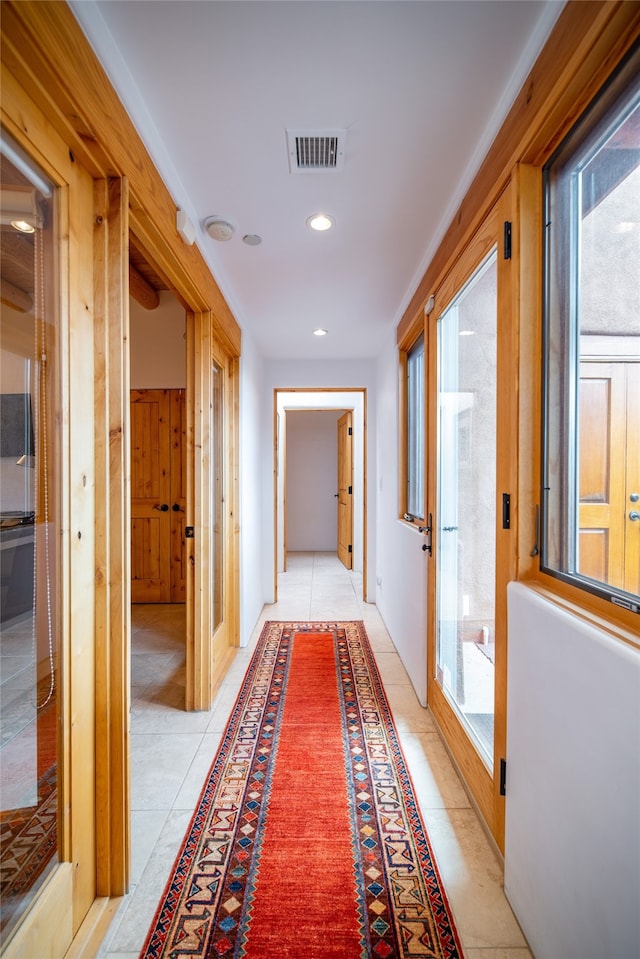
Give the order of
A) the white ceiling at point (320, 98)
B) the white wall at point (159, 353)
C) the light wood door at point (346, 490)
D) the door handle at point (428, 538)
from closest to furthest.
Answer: the white ceiling at point (320, 98) → the door handle at point (428, 538) → the white wall at point (159, 353) → the light wood door at point (346, 490)

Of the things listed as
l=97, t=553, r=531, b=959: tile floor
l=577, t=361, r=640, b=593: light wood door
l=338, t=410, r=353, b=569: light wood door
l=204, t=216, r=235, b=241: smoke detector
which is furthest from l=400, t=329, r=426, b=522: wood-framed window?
l=338, t=410, r=353, b=569: light wood door

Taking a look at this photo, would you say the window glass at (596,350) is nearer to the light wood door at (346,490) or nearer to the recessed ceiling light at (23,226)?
the recessed ceiling light at (23,226)

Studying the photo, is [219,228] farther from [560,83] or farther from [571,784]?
[571,784]

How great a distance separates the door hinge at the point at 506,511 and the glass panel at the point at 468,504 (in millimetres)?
153

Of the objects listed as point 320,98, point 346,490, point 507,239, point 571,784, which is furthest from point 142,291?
point 571,784

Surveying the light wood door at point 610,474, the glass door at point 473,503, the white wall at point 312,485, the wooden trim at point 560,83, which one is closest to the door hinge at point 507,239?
the glass door at point 473,503

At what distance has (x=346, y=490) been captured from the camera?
236 inches

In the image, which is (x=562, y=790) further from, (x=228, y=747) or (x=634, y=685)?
(x=228, y=747)

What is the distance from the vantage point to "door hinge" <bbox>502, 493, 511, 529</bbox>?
1306 millimetres

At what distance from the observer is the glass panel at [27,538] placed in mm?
922

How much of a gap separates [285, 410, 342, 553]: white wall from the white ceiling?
5185 millimetres

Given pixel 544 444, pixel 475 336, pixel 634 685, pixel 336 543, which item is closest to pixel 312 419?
pixel 336 543

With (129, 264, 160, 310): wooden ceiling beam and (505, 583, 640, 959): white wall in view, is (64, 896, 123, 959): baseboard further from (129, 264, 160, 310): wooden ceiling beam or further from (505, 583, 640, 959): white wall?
(129, 264, 160, 310): wooden ceiling beam

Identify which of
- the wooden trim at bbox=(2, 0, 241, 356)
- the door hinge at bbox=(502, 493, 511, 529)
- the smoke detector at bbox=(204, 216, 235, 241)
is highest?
the smoke detector at bbox=(204, 216, 235, 241)
